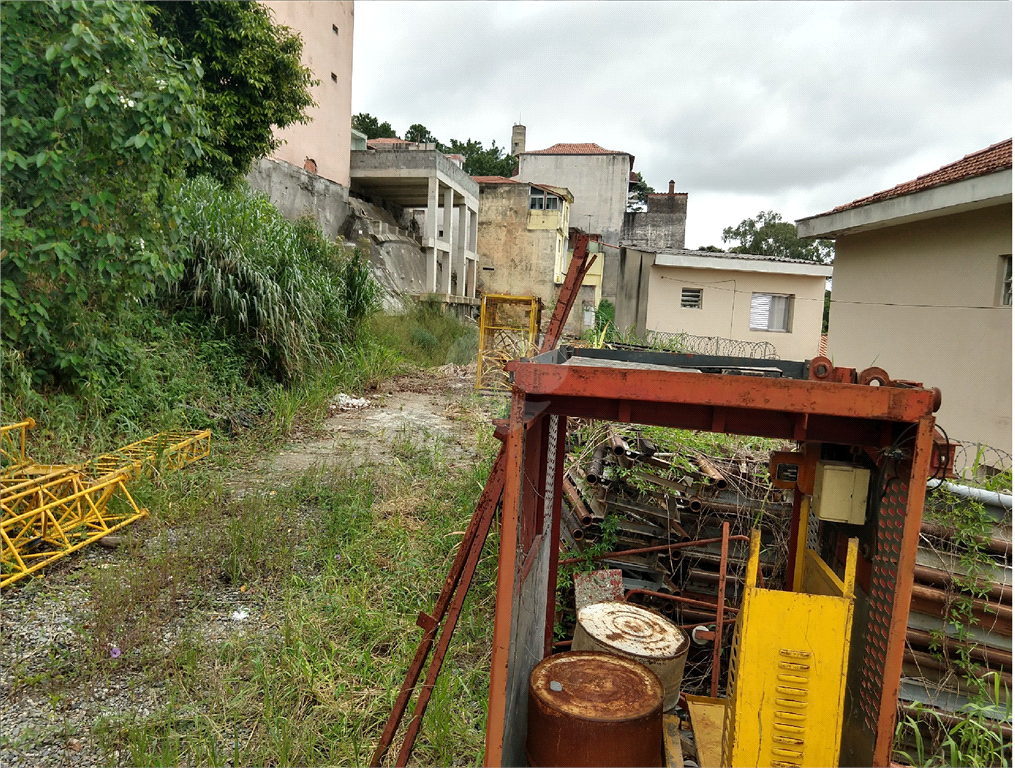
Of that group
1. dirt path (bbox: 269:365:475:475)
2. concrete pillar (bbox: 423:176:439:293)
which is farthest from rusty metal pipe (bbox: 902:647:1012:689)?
concrete pillar (bbox: 423:176:439:293)

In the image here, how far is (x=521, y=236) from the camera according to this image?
28.3 m

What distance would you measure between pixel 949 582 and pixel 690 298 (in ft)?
41.8

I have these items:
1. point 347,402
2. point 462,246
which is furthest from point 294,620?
point 462,246

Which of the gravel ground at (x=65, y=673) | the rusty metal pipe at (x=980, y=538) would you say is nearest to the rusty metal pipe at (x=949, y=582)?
the rusty metal pipe at (x=980, y=538)

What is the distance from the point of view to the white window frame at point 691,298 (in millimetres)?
15766

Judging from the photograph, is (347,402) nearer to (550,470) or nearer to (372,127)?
(550,470)

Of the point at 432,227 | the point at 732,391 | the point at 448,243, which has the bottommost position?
the point at 732,391

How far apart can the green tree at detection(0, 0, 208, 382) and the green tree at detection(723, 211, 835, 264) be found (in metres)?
33.9

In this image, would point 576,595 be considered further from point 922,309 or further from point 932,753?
point 922,309

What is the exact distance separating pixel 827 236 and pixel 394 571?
757 centimetres

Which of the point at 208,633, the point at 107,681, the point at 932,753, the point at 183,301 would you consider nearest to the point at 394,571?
the point at 208,633

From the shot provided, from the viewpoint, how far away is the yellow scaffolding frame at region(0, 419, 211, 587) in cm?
421

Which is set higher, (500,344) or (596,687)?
(500,344)

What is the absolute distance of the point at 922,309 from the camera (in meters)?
7.20
